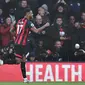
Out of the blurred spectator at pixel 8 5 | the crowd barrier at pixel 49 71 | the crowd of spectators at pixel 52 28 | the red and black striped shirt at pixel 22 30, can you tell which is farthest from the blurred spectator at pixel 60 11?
the red and black striped shirt at pixel 22 30

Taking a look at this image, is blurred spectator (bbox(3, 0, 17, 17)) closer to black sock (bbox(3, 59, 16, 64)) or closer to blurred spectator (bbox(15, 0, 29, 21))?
blurred spectator (bbox(15, 0, 29, 21))

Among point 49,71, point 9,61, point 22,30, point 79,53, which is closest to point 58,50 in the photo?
point 79,53

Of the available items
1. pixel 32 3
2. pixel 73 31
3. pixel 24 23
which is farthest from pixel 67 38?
pixel 24 23

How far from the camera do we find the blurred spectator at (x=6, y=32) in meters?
9.94

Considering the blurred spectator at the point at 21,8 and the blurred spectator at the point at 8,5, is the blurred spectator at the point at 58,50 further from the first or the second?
the blurred spectator at the point at 8,5

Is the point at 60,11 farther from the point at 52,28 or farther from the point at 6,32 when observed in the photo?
the point at 6,32

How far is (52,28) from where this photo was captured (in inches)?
384

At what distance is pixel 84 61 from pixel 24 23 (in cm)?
257

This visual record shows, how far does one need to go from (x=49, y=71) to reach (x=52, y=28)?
1483 mm

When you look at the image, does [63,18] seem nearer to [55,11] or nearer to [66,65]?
[55,11]

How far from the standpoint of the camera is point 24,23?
26.3 ft

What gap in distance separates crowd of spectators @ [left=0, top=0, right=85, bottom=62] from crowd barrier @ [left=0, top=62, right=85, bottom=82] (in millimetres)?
653

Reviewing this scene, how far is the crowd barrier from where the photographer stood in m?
8.98

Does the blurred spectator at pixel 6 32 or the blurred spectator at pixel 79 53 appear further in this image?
Answer: the blurred spectator at pixel 6 32
